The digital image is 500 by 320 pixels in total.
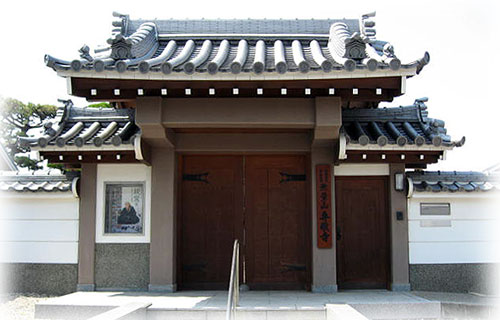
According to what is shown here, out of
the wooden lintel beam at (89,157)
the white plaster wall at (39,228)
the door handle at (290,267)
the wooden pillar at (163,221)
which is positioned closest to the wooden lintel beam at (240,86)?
the wooden lintel beam at (89,157)

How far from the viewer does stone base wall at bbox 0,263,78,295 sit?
8.24m

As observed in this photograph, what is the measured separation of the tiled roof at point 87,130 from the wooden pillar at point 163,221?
2.37 feet

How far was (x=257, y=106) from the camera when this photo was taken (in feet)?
24.6

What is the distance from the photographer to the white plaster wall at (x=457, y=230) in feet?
27.3

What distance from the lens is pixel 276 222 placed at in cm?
854

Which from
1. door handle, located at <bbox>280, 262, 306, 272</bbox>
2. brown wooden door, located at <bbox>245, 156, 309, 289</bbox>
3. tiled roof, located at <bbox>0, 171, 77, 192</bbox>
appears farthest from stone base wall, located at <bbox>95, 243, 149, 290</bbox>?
door handle, located at <bbox>280, 262, 306, 272</bbox>

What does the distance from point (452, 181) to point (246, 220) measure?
372 centimetres

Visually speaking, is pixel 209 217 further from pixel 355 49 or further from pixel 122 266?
pixel 355 49

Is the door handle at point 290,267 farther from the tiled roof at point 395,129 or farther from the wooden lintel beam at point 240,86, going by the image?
the wooden lintel beam at point 240,86

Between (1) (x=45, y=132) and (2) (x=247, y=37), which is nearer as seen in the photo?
(1) (x=45, y=132)

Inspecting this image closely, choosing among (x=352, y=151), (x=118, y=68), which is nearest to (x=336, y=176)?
(x=352, y=151)

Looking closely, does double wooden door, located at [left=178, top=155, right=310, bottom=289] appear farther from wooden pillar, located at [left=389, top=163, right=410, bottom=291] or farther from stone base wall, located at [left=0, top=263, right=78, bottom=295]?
stone base wall, located at [left=0, top=263, right=78, bottom=295]

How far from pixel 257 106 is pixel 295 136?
118 cm

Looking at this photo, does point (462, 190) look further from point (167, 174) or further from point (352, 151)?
point (167, 174)
